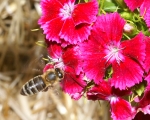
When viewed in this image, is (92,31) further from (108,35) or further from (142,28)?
(142,28)

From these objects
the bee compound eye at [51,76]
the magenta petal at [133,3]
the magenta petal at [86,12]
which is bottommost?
the bee compound eye at [51,76]

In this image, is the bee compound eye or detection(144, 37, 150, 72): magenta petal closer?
Result: detection(144, 37, 150, 72): magenta petal

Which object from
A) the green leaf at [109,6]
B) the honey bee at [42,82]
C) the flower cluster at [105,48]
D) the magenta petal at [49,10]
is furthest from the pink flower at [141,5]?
the honey bee at [42,82]

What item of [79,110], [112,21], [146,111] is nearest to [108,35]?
[112,21]

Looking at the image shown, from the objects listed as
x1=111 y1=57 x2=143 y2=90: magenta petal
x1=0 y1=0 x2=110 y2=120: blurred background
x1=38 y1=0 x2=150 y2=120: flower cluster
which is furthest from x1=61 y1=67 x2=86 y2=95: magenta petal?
x1=0 y1=0 x2=110 y2=120: blurred background

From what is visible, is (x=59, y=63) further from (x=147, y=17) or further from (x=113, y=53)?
(x=147, y=17)

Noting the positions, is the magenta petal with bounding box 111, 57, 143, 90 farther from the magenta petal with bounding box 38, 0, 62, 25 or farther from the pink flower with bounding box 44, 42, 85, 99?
the magenta petal with bounding box 38, 0, 62, 25

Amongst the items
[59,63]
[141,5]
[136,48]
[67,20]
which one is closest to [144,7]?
[141,5]

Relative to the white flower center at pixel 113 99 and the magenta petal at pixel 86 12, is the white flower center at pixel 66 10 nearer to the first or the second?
the magenta petal at pixel 86 12

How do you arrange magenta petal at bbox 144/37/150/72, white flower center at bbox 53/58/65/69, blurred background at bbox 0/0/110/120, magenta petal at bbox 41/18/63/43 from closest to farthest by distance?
magenta petal at bbox 144/37/150/72 < magenta petal at bbox 41/18/63/43 < white flower center at bbox 53/58/65/69 < blurred background at bbox 0/0/110/120
